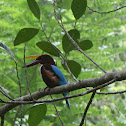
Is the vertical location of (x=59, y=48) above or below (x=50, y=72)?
below

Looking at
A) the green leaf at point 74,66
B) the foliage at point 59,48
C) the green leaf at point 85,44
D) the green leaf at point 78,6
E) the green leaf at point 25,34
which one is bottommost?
the foliage at point 59,48

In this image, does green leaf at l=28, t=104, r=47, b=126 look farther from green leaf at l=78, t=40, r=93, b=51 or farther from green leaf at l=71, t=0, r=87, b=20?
green leaf at l=71, t=0, r=87, b=20

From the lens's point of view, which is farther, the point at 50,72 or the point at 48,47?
the point at 50,72

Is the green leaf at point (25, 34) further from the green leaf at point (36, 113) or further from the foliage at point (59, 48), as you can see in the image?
the foliage at point (59, 48)

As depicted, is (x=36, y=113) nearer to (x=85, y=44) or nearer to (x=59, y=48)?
(x=85, y=44)

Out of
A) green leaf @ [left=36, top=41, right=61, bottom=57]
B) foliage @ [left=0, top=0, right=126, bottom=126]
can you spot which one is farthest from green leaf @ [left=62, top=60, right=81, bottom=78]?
foliage @ [left=0, top=0, right=126, bottom=126]

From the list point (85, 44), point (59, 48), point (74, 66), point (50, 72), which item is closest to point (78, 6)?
point (85, 44)

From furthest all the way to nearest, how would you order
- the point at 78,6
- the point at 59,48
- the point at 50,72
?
the point at 59,48, the point at 50,72, the point at 78,6

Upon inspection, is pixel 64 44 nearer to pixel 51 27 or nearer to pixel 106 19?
pixel 51 27

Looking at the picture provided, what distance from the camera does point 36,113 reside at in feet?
4.11

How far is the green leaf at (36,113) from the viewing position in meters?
1.24

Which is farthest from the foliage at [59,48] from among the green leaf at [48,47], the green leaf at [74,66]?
the green leaf at [48,47]

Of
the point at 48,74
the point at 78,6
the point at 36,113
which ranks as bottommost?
the point at 48,74

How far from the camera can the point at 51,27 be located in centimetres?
294
